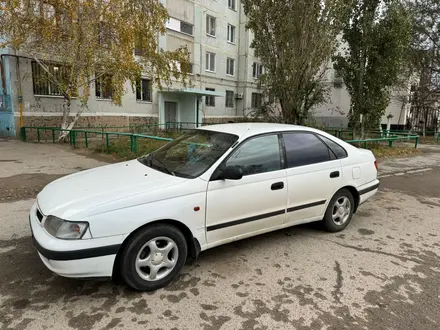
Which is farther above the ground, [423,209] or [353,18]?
[353,18]

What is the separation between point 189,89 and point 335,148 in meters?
18.8

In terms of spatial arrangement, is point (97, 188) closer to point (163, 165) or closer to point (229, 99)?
point (163, 165)

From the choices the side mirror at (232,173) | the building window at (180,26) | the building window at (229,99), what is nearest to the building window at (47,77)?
the building window at (180,26)

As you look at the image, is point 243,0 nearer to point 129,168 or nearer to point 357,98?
point 357,98

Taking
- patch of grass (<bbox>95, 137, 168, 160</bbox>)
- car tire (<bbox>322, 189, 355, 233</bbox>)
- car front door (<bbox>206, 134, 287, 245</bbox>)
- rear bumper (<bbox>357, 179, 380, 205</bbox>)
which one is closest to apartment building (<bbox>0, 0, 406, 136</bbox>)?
patch of grass (<bbox>95, 137, 168, 160</bbox>)

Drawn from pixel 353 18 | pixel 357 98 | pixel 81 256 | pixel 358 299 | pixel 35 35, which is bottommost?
pixel 358 299

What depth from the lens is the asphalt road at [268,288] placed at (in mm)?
2535

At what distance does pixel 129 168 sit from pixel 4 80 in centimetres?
1512

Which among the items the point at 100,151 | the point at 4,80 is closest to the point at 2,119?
the point at 4,80

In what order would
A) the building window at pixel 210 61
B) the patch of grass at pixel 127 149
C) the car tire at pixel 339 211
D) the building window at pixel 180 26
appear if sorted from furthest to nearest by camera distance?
the building window at pixel 210 61
the building window at pixel 180 26
the patch of grass at pixel 127 149
the car tire at pixel 339 211

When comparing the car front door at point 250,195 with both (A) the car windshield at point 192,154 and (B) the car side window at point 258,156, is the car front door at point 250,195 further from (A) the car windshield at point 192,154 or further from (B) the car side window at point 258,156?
(A) the car windshield at point 192,154

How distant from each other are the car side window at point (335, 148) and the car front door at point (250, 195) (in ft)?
2.82

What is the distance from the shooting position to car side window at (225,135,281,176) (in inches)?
136

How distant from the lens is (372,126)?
1403 cm
